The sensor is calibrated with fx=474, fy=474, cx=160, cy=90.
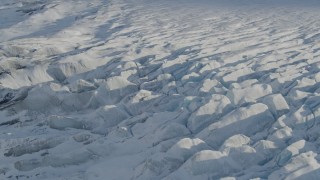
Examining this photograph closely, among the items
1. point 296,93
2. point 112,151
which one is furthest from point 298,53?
point 112,151

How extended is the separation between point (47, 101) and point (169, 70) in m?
1.47

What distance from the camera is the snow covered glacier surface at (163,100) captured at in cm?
378

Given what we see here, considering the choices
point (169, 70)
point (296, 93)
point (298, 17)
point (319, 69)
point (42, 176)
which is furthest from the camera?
point (298, 17)

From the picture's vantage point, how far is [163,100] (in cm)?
493

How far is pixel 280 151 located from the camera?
3705 millimetres

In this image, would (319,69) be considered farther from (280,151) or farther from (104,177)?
(104,177)

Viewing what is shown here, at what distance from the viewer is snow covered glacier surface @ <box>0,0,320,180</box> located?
3783 millimetres

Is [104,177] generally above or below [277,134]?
below

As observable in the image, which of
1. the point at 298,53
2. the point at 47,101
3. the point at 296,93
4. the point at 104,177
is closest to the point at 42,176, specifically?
the point at 104,177

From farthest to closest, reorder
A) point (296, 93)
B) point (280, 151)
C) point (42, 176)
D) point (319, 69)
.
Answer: point (319, 69) < point (296, 93) < point (42, 176) < point (280, 151)

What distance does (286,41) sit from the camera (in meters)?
6.66

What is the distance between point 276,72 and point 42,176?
108 inches

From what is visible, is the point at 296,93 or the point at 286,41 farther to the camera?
the point at 286,41

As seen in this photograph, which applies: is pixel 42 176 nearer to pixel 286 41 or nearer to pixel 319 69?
→ pixel 319 69
